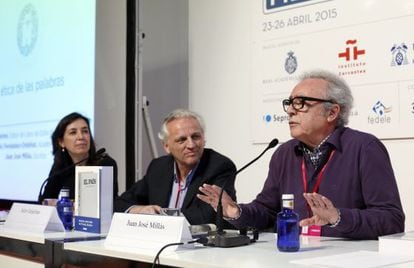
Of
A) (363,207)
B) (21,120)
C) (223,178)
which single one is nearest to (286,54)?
(223,178)

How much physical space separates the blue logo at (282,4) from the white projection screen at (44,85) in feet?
3.24

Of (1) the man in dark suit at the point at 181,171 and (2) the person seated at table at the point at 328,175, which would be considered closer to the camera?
(2) the person seated at table at the point at 328,175

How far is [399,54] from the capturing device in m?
2.76

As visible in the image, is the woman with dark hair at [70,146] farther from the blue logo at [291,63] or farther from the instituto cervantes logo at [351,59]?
the instituto cervantes logo at [351,59]

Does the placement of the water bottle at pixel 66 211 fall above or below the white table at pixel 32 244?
above

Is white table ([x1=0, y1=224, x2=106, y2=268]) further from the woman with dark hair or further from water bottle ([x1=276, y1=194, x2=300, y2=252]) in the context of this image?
the woman with dark hair

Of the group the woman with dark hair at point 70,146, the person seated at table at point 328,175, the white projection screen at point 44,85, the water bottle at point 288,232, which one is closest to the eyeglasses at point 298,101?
the person seated at table at point 328,175

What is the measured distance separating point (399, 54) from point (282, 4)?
2.73ft

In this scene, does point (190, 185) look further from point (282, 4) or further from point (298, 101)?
point (282, 4)

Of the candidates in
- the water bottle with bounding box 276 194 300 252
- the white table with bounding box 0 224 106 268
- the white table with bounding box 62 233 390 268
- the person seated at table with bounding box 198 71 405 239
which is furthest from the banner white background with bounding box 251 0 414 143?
the white table with bounding box 0 224 106 268

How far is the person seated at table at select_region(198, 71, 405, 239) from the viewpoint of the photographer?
176 cm

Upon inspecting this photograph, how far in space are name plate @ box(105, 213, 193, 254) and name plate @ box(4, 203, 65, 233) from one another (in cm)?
47

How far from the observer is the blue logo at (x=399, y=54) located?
2.73 meters

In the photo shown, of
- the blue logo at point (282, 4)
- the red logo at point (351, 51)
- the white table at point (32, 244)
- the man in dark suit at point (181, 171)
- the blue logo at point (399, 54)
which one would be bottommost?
the white table at point (32, 244)
